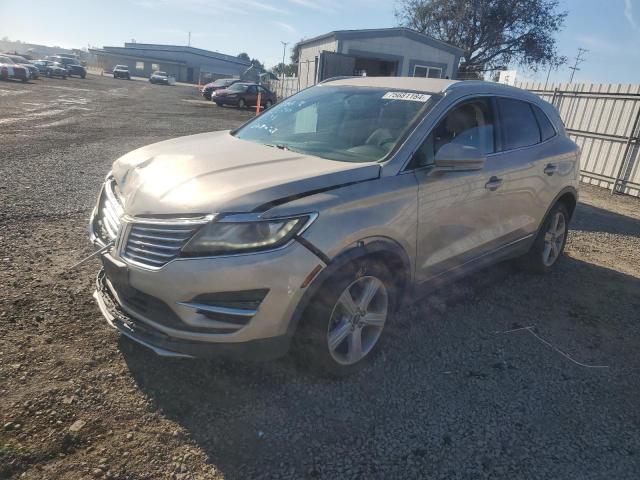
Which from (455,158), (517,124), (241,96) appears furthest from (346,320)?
(241,96)

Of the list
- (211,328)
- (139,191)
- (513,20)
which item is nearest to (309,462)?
(211,328)

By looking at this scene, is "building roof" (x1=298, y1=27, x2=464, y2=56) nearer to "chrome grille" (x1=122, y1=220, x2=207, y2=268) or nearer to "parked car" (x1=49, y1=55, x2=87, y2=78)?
"chrome grille" (x1=122, y1=220, x2=207, y2=268)

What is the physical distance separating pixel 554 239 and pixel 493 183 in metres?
1.87

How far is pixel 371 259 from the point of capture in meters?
2.88

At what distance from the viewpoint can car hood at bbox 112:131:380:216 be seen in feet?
8.19

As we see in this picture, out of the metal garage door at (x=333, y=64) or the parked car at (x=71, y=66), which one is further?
the parked car at (x=71, y=66)

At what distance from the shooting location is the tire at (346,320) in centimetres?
266

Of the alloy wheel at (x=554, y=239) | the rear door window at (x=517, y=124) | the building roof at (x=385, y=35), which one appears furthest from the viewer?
the building roof at (x=385, y=35)

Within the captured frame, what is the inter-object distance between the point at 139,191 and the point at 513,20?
35347mm

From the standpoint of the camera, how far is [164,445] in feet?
7.79

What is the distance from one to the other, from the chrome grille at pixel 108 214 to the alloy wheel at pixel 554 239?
412 centimetres

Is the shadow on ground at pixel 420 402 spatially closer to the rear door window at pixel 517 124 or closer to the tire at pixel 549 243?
the tire at pixel 549 243

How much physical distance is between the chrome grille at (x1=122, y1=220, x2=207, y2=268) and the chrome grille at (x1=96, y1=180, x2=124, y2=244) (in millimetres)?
224

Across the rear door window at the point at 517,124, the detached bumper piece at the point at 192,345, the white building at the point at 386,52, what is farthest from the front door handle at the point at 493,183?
the white building at the point at 386,52
